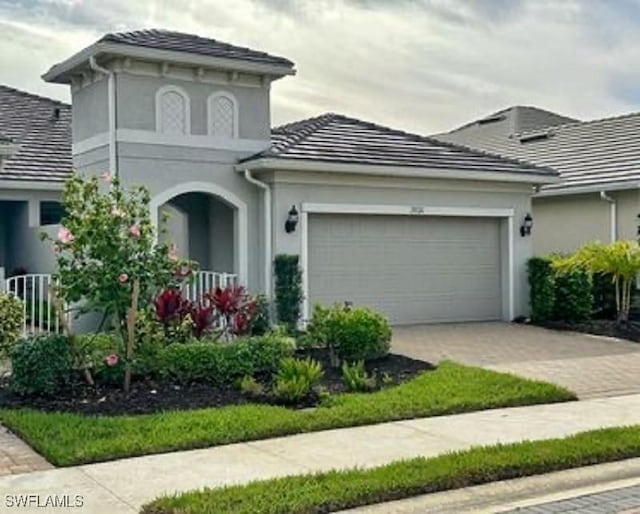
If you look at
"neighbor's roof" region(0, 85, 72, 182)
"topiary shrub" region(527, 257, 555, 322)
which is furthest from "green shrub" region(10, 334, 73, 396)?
"topiary shrub" region(527, 257, 555, 322)

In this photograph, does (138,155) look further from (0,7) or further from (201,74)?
(0,7)

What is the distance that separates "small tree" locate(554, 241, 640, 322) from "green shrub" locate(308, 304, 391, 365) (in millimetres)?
6028

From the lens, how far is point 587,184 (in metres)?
19.5

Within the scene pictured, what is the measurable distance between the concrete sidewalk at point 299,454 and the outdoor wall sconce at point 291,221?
6.82 m

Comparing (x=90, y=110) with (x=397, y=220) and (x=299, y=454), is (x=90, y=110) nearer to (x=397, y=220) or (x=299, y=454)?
(x=397, y=220)

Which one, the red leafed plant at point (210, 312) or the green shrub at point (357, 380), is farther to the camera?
the red leafed plant at point (210, 312)

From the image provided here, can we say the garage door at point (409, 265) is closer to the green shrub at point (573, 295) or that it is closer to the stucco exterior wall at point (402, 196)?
the stucco exterior wall at point (402, 196)

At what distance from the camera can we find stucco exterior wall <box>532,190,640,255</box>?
61.7ft

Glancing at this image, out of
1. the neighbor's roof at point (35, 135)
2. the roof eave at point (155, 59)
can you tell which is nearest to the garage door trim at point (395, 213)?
the roof eave at point (155, 59)

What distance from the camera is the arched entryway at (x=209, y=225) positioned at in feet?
49.5

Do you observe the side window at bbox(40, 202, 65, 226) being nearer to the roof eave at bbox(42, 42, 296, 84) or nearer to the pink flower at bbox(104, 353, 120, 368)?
the roof eave at bbox(42, 42, 296, 84)

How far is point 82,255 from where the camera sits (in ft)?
32.1

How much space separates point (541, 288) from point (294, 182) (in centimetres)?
581

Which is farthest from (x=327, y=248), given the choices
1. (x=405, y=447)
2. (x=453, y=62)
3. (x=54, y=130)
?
(x=54, y=130)
